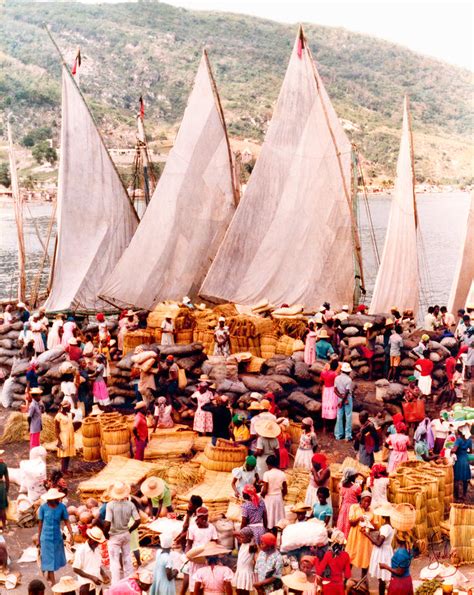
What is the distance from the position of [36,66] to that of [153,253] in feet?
393

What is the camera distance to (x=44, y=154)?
4692 inches

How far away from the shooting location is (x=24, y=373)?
22234mm

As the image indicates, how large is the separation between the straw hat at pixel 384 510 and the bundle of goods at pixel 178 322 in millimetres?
10725

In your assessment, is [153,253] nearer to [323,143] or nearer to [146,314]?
[146,314]

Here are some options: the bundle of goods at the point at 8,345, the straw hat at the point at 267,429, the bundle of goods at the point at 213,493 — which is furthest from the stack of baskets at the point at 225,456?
the bundle of goods at the point at 8,345

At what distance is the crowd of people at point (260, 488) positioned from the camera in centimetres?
1165

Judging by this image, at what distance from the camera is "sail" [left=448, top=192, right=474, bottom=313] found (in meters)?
27.1

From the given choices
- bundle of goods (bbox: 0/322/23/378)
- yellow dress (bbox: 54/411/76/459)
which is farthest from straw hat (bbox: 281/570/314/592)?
bundle of goods (bbox: 0/322/23/378)

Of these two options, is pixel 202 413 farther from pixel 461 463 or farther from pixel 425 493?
pixel 425 493

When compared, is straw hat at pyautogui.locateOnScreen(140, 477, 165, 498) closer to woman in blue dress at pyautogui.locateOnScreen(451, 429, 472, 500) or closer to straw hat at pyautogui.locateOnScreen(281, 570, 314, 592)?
straw hat at pyautogui.locateOnScreen(281, 570, 314, 592)

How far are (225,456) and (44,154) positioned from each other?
348 ft

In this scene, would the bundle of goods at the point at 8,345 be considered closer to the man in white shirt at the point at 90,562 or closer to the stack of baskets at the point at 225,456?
the stack of baskets at the point at 225,456

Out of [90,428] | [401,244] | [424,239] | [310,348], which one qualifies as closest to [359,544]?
[90,428]

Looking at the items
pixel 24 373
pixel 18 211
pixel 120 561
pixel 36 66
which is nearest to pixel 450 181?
pixel 36 66
